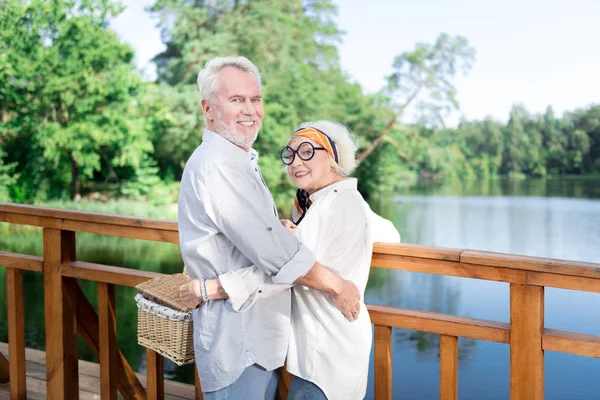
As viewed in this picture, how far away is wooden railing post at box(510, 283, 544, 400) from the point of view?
162 cm

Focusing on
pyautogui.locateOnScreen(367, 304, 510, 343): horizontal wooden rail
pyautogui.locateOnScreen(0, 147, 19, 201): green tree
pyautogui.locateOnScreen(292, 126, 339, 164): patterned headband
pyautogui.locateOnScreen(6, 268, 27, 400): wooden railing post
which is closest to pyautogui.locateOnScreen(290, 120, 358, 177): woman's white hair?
pyautogui.locateOnScreen(292, 126, 339, 164): patterned headband

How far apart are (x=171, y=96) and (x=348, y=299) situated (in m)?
18.4

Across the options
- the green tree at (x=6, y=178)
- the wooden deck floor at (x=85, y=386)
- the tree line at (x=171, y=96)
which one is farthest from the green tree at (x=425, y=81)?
the wooden deck floor at (x=85, y=386)

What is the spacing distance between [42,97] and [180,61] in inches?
176

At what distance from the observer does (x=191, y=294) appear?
60.0 inches

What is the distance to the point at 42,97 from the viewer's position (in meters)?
18.8

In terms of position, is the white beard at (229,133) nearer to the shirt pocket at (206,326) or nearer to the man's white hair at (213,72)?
the man's white hair at (213,72)

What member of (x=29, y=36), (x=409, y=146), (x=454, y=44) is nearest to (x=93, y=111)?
(x=29, y=36)

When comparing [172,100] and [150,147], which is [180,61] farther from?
[150,147]

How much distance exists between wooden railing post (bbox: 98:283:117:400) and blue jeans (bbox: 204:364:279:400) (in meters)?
0.75

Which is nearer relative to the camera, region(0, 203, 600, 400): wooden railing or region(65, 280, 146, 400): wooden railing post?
region(0, 203, 600, 400): wooden railing

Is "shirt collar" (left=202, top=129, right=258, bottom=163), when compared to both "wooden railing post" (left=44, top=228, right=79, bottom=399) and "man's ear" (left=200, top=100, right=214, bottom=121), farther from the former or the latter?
"wooden railing post" (left=44, top=228, right=79, bottom=399)

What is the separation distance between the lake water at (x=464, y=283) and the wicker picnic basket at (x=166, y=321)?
283 inches

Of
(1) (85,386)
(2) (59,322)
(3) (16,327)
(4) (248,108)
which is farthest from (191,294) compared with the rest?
(1) (85,386)
